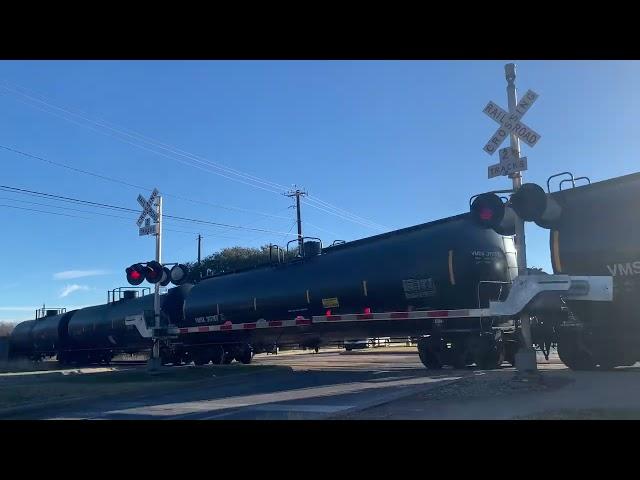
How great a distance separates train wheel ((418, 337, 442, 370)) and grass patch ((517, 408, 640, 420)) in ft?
27.3

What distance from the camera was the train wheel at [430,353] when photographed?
52.8ft

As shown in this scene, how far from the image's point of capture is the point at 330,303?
56.2 feet

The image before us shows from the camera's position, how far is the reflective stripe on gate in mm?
14516

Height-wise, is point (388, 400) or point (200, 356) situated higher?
point (200, 356)

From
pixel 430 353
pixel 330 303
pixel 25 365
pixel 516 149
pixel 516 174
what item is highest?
pixel 516 149

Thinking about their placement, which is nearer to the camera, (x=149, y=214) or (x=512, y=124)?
(x=512, y=124)

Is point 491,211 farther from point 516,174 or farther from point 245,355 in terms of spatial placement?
point 245,355

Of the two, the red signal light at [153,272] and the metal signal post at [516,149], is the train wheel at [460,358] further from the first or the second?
the red signal light at [153,272]

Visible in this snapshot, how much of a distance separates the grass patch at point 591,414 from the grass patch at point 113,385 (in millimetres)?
9133

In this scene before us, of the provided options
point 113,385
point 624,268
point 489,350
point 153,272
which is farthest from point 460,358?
point 153,272

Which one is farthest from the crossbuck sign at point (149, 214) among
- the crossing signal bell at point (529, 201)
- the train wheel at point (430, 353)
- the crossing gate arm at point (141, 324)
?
the crossing signal bell at point (529, 201)

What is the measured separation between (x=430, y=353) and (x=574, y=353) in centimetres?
413
